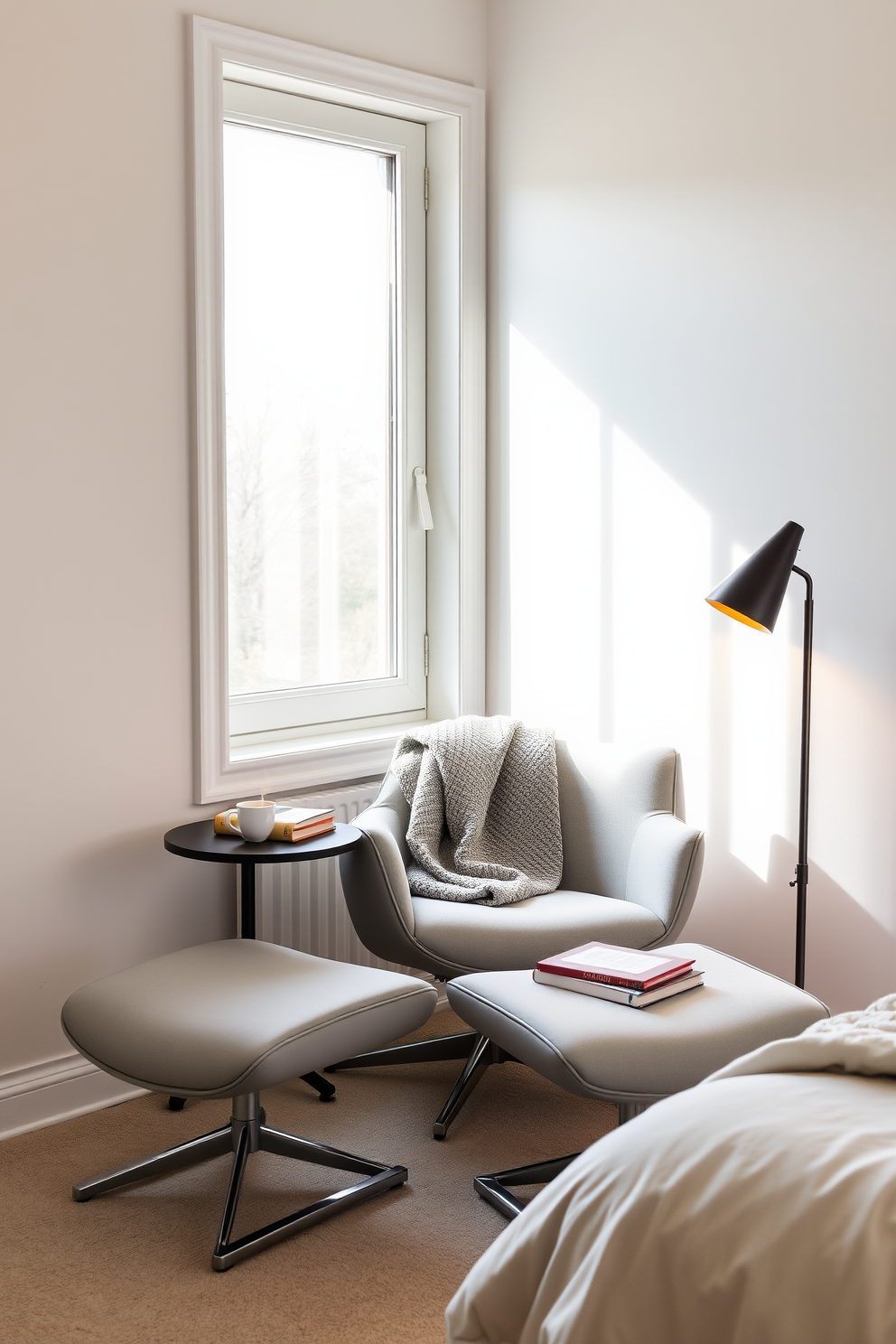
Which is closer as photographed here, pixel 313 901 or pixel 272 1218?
pixel 272 1218

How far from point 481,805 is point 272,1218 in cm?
105

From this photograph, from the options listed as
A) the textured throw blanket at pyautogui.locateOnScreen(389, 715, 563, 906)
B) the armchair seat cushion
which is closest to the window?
the textured throw blanket at pyautogui.locateOnScreen(389, 715, 563, 906)

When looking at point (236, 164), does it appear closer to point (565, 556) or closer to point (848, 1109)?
point (565, 556)

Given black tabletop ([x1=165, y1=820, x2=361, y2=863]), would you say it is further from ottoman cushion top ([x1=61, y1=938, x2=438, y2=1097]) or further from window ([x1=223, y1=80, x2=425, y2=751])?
window ([x1=223, y1=80, x2=425, y2=751])

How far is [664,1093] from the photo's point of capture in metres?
1.93

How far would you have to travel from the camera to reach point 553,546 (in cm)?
327

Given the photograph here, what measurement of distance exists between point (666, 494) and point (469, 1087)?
1499 millimetres

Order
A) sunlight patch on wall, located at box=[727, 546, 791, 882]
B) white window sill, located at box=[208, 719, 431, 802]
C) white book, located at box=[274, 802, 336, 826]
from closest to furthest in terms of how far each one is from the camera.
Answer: white book, located at box=[274, 802, 336, 826] → sunlight patch on wall, located at box=[727, 546, 791, 882] → white window sill, located at box=[208, 719, 431, 802]

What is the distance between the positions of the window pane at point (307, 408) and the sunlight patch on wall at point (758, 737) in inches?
42.3

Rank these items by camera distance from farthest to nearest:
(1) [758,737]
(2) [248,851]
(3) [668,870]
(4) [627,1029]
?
(1) [758,737]
(3) [668,870]
(2) [248,851]
(4) [627,1029]

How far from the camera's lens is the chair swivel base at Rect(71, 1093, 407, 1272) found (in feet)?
7.08

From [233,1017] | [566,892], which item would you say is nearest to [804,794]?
[566,892]

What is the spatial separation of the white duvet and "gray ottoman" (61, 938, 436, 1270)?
0.75 m

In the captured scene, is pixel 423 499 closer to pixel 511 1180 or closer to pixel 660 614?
pixel 660 614
